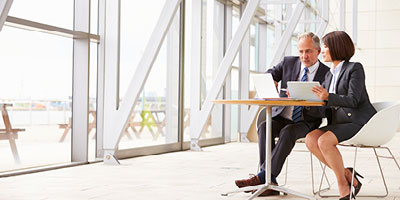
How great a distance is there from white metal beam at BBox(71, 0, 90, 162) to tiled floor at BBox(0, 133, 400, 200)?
1.04ft

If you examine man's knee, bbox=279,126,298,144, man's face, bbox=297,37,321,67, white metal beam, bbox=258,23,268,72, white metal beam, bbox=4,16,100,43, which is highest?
white metal beam, bbox=258,23,268,72

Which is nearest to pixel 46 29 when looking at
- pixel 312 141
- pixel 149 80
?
pixel 149 80

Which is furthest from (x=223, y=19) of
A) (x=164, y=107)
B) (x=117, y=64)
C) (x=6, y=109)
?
(x=6, y=109)

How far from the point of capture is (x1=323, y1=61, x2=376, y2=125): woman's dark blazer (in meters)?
3.70

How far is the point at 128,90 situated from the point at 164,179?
1.42 m

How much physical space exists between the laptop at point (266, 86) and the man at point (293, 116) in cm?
23

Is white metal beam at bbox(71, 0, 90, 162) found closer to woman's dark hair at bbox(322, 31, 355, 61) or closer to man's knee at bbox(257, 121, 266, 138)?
man's knee at bbox(257, 121, 266, 138)

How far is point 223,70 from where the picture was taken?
812cm

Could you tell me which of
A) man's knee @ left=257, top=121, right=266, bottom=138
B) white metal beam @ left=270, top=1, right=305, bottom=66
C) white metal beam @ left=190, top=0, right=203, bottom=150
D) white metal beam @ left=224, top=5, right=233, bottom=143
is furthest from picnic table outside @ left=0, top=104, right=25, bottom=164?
white metal beam @ left=270, top=1, right=305, bottom=66

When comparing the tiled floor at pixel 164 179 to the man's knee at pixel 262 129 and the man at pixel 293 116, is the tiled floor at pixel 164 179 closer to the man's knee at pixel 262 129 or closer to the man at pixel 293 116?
the man at pixel 293 116

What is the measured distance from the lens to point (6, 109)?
5.16m

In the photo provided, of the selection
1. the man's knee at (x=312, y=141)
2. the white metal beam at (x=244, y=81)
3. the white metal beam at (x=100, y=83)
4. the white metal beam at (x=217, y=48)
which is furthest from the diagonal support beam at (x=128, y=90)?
the white metal beam at (x=244, y=81)

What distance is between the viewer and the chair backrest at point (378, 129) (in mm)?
3727

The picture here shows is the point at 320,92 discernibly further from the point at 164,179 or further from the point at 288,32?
the point at 288,32
